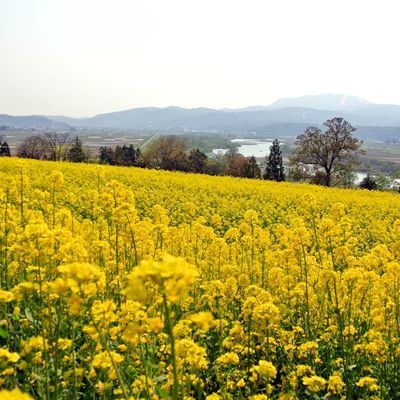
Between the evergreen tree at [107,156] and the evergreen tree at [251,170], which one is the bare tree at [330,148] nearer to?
the evergreen tree at [251,170]

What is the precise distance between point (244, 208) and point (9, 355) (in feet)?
49.7

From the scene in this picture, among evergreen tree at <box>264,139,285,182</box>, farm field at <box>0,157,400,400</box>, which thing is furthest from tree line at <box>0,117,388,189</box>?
farm field at <box>0,157,400,400</box>

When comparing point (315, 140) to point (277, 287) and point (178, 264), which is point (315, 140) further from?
point (178, 264)

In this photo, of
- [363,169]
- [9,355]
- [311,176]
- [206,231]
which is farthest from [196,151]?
[363,169]

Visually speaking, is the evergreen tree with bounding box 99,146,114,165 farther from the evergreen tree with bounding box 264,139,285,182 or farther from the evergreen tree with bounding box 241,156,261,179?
the evergreen tree with bounding box 264,139,285,182

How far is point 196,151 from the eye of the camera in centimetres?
7400

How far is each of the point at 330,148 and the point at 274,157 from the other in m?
18.6

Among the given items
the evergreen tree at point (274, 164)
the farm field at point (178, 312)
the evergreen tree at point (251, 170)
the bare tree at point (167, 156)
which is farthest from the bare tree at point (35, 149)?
the farm field at point (178, 312)

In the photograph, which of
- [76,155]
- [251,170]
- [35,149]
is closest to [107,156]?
[76,155]

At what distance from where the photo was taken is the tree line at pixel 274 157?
166 ft

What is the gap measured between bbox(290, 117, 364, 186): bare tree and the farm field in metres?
44.6

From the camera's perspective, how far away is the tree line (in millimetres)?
50625

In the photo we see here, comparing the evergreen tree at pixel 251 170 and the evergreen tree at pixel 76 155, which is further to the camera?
the evergreen tree at pixel 76 155

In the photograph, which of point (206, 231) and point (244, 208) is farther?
point (244, 208)
